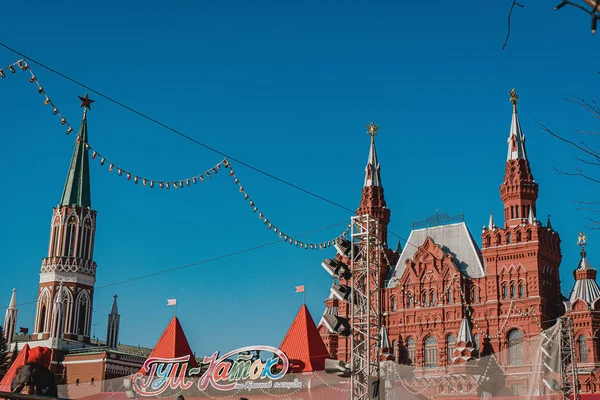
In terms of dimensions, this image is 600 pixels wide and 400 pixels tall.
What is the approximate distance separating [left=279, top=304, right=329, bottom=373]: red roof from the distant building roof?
15382mm

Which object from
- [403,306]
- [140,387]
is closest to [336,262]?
[140,387]

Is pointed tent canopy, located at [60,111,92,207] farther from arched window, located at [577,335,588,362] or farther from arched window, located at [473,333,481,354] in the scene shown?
arched window, located at [577,335,588,362]

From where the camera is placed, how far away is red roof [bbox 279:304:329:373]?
44062 millimetres

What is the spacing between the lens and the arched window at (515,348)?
170ft

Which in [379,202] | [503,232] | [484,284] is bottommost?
[484,284]

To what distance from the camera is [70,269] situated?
69875 millimetres

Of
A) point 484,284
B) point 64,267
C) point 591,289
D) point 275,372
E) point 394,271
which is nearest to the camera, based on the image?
point 275,372

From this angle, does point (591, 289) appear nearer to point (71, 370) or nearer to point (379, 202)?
point (379, 202)

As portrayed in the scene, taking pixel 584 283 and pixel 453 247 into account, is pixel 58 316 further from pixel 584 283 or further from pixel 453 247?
pixel 584 283

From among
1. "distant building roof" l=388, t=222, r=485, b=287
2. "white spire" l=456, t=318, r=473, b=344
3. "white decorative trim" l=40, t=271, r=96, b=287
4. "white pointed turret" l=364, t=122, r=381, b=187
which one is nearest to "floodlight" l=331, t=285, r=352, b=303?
"white spire" l=456, t=318, r=473, b=344

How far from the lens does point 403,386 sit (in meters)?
45.9

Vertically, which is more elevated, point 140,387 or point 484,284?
point 484,284

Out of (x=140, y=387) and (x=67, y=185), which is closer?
(x=140, y=387)

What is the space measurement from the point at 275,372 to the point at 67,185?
123 feet
